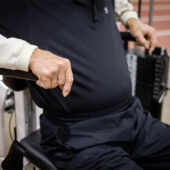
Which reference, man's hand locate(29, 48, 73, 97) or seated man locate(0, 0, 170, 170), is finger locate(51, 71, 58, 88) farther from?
seated man locate(0, 0, 170, 170)

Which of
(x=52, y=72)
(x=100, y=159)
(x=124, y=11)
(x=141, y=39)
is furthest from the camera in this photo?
(x=124, y=11)

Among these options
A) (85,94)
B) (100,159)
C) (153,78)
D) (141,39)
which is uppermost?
(141,39)

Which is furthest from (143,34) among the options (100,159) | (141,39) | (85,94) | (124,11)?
(100,159)

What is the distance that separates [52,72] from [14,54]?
14 centimetres

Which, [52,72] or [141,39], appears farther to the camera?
[141,39]

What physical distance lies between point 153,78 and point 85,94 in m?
1.00

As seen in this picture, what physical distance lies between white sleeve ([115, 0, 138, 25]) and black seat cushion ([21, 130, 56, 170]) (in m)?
0.64

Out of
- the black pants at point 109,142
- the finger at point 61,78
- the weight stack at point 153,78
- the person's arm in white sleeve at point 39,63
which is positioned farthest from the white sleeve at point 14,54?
the weight stack at point 153,78

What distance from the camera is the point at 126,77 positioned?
97cm

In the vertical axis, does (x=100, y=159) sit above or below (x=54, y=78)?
below

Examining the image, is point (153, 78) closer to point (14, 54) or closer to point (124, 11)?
point (124, 11)

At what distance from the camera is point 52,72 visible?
0.62 meters

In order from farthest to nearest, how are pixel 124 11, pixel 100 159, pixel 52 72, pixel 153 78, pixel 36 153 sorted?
pixel 153 78 < pixel 124 11 < pixel 36 153 < pixel 100 159 < pixel 52 72

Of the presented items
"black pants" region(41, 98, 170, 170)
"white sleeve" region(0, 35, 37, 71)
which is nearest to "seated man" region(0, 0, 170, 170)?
"black pants" region(41, 98, 170, 170)
